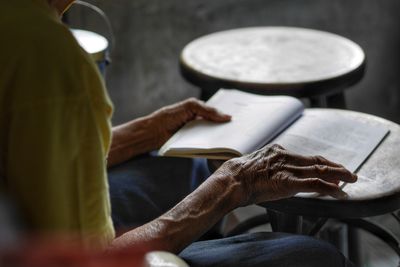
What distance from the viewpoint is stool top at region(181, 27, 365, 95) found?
64.9 inches

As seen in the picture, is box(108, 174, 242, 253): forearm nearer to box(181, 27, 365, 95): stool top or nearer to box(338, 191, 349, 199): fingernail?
box(338, 191, 349, 199): fingernail

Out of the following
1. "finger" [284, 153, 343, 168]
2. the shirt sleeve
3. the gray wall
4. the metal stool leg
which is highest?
the shirt sleeve

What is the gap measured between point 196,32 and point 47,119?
1901mm

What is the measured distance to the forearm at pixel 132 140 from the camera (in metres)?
1.44

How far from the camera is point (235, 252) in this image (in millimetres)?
1105

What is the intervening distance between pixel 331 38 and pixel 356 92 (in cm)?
115

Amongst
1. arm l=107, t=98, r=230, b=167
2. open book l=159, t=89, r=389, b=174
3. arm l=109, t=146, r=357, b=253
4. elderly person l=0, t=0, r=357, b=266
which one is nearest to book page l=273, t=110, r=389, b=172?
open book l=159, t=89, r=389, b=174

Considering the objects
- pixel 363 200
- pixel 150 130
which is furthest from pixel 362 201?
pixel 150 130

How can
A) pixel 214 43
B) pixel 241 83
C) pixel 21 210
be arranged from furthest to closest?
pixel 214 43 → pixel 241 83 → pixel 21 210

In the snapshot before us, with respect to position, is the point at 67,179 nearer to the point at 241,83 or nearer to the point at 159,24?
the point at 241,83

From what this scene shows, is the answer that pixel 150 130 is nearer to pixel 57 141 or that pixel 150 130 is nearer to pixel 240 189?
pixel 240 189

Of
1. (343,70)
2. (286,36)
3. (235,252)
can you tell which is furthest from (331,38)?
(235,252)

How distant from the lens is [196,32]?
2643 mm

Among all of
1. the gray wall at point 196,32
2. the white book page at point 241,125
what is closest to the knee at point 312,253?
the white book page at point 241,125
